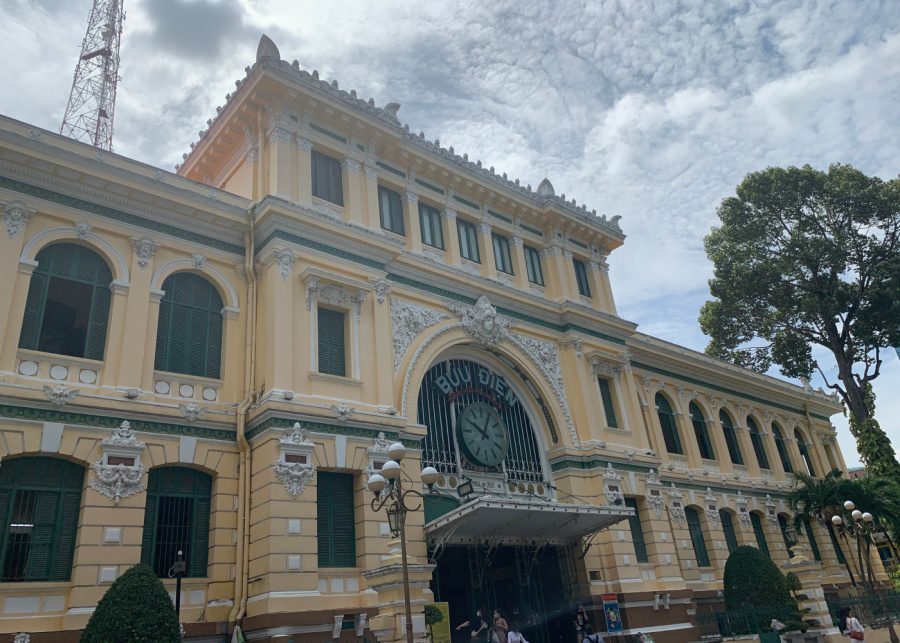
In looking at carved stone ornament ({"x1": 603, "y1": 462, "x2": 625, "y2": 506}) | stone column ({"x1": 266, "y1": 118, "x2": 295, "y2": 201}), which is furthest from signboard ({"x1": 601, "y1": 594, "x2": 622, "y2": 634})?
stone column ({"x1": 266, "y1": 118, "x2": 295, "y2": 201})

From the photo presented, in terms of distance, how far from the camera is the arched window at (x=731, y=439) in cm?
3391

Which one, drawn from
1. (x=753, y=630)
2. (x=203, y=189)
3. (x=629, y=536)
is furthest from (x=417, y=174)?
(x=753, y=630)

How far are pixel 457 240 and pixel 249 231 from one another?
756 cm

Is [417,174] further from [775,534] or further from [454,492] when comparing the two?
[775,534]

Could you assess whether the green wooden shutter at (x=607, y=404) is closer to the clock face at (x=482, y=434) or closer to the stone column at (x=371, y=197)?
the clock face at (x=482, y=434)

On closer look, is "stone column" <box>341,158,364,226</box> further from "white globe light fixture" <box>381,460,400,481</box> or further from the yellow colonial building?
"white globe light fixture" <box>381,460,400,481</box>

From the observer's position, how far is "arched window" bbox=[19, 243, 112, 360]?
623 inches

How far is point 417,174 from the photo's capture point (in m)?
24.2

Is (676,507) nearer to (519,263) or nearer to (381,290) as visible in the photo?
(519,263)

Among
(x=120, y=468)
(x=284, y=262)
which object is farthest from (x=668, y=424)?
(x=120, y=468)

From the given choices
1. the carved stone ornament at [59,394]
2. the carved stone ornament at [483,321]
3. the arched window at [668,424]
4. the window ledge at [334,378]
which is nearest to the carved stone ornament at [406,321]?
the carved stone ornament at [483,321]

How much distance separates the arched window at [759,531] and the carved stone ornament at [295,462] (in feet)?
75.3

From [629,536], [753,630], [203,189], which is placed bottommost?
[753,630]

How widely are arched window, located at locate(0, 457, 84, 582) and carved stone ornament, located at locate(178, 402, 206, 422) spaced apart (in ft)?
8.06
